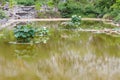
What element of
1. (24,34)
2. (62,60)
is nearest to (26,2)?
(24,34)

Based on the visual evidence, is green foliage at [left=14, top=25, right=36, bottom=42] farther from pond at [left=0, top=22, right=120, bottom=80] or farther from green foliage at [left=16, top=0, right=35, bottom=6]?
green foliage at [left=16, top=0, right=35, bottom=6]

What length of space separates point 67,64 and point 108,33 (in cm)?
910

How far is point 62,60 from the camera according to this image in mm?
10758

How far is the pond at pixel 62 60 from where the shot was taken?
28.5ft

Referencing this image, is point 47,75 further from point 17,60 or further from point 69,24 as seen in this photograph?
point 69,24

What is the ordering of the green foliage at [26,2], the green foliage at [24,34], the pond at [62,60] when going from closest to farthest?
1. the pond at [62,60]
2. the green foliage at [24,34]
3. the green foliage at [26,2]

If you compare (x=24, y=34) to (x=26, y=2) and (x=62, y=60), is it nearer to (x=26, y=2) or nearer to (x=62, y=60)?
(x=62, y=60)

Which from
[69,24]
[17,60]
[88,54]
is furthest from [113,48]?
[69,24]

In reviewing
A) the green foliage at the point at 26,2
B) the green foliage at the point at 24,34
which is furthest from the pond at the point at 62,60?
the green foliage at the point at 26,2

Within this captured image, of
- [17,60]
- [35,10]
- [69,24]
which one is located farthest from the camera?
[35,10]

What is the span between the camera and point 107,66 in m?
9.83

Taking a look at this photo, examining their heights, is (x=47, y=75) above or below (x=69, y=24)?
above

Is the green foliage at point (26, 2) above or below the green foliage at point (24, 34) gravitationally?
below

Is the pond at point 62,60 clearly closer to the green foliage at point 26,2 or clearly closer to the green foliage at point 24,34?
the green foliage at point 24,34
